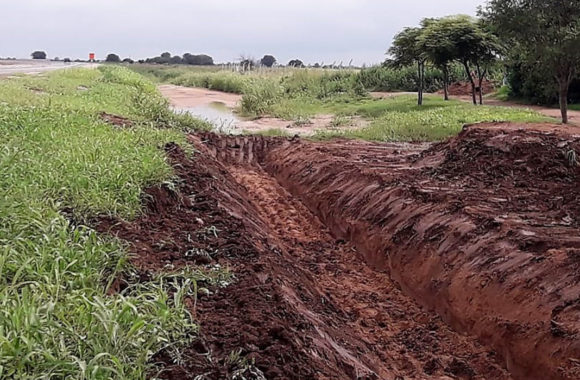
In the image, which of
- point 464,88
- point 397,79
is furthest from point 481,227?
point 397,79

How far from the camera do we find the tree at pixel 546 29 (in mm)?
17516

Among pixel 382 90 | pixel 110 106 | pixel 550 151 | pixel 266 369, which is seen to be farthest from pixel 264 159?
pixel 382 90

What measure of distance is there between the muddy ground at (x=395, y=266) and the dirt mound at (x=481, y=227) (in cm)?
2

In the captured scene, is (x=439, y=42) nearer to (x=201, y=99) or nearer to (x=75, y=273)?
(x=201, y=99)

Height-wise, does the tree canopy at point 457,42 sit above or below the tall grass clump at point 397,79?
above

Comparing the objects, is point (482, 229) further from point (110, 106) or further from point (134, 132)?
point (110, 106)

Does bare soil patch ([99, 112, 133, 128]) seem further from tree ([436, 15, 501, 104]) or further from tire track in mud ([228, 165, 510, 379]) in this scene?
tree ([436, 15, 501, 104])

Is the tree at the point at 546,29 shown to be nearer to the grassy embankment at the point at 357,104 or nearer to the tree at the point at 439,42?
the grassy embankment at the point at 357,104

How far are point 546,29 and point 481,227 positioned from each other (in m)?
13.1

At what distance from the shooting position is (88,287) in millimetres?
3730

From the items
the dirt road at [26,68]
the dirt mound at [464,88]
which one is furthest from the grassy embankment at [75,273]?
the dirt mound at [464,88]

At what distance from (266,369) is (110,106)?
48.1 feet

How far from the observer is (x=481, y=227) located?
6.78 m

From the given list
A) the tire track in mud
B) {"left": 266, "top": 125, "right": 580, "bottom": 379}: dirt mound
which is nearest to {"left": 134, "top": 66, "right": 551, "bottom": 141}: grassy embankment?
{"left": 266, "top": 125, "right": 580, "bottom": 379}: dirt mound
